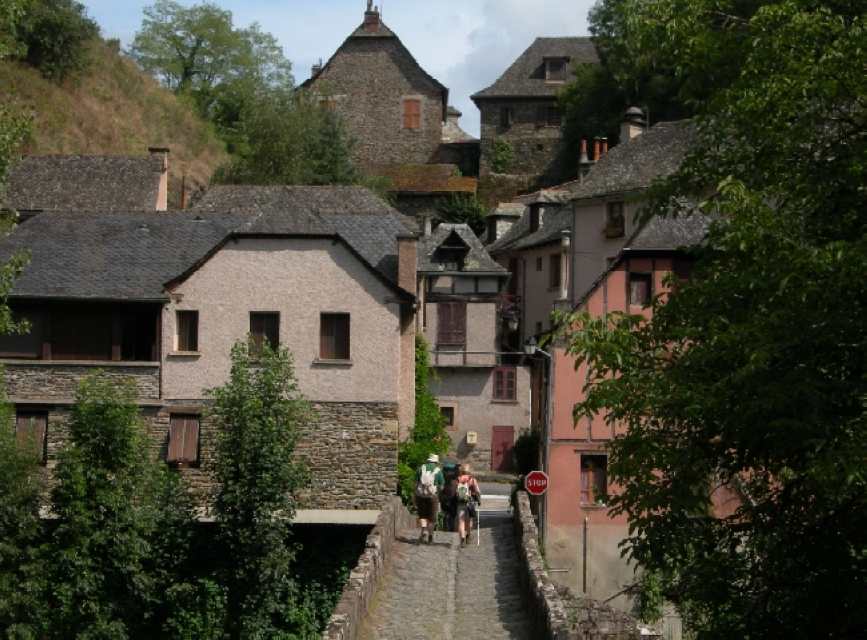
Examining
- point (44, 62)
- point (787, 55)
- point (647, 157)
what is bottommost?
Answer: point (787, 55)

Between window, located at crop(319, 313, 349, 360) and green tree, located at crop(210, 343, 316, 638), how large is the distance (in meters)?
3.15

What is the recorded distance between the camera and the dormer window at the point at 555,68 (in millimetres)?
75375

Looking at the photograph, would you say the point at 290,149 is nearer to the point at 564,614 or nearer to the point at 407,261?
the point at 407,261

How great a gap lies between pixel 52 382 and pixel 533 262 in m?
25.3

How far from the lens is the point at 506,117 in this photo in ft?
243

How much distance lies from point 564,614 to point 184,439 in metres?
16.9

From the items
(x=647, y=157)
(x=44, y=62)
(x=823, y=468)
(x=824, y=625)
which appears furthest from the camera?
(x=44, y=62)

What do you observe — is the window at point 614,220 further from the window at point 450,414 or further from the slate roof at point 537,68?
the slate roof at point 537,68

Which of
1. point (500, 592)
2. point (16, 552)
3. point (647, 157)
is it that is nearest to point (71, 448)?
point (16, 552)

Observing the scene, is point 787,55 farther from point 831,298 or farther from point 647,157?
point 647,157

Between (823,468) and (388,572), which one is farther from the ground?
(823,468)

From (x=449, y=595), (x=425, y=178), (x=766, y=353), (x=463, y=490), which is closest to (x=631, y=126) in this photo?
(x=425, y=178)

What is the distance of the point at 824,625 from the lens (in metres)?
13.3

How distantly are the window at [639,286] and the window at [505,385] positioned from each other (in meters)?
13.6
